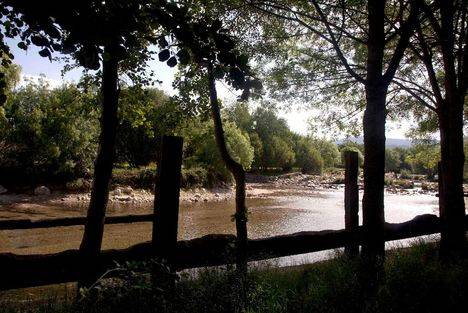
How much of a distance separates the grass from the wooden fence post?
60 centimetres

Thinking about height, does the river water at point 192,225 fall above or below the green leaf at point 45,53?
below

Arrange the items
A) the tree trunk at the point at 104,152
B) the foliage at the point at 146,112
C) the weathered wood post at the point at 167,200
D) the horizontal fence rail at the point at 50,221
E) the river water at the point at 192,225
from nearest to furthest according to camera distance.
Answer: the weathered wood post at the point at 167,200 → the horizontal fence rail at the point at 50,221 → the tree trunk at the point at 104,152 → the foliage at the point at 146,112 → the river water at the point at 192,225

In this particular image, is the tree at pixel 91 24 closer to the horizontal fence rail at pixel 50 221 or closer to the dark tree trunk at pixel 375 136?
the horizontal fence rail at pixel 50 221

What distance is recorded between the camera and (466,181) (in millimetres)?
76750

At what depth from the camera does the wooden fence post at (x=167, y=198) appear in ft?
15.6

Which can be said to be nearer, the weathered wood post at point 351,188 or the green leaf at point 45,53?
the green leaf at point 45,53

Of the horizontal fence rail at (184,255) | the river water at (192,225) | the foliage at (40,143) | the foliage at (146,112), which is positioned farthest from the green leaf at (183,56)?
the foliage at (40,143)

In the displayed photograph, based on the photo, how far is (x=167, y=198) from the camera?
15.8ft

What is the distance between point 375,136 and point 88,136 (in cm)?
2936

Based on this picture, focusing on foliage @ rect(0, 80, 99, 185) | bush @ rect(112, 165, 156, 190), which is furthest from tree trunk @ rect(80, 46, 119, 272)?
bush @ rect(112, 165, 156, 190)

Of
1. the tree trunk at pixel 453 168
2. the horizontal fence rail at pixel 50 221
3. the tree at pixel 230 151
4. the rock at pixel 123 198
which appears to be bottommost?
A: the rock at pixel 123 198

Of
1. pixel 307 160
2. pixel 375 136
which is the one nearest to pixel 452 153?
pixel 375 136

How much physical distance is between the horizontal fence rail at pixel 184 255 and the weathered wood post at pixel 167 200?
112 mm

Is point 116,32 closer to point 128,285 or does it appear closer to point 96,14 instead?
point 96,14
